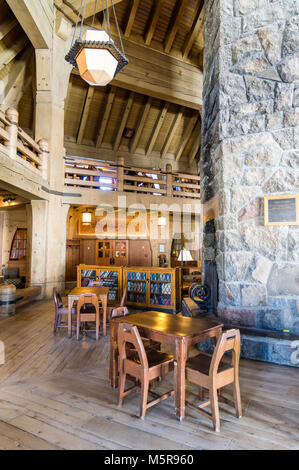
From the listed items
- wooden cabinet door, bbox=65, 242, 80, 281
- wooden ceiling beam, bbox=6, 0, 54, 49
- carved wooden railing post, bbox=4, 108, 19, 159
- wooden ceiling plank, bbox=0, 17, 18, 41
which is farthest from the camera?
wooden cabinet door, bbox=65, 242, 80, 281

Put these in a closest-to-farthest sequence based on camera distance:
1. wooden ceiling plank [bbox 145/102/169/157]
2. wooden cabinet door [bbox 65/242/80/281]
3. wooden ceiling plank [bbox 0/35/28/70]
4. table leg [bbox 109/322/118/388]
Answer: table leg [bbox 109/322/118/388] < wooden ceiling plank [bbox 0/35/28/70] < wooden cabinet door [bbox 65/242/80/281] < wooden ceiling plank [bbox 145/102/169/157]

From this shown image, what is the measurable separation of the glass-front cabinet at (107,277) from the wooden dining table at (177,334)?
12.8ft

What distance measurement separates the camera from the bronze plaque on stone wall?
3629mm

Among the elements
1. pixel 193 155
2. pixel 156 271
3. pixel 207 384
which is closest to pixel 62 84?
pixel 156 271

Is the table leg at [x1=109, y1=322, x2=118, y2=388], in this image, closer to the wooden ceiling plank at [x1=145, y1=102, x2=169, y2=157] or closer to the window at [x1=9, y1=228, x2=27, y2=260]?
the window at [x1=9, y1=228, x2=27, y2=260]

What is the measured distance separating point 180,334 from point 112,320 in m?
0.86

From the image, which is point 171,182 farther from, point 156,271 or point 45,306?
point 45,306

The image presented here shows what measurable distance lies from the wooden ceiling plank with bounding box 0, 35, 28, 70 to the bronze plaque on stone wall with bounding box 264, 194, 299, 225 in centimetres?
812

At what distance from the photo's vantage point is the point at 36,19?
6555 millimetres

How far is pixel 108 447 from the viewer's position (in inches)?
76.1

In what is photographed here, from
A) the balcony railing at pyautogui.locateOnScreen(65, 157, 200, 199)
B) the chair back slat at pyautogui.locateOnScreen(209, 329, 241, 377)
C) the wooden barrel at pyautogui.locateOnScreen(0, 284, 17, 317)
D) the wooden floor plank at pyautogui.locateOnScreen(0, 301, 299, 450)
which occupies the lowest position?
the wooden floor plank at pyautogui.locateOnScreen(0, 301, 299, 450)

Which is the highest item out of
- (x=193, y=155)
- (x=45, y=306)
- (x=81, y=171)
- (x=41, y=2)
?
(x=41, y=2)

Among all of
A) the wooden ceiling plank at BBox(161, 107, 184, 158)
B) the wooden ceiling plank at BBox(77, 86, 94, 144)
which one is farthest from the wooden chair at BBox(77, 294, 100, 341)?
the wooden ceiling plank at BBox(161, 107, 184, 158)

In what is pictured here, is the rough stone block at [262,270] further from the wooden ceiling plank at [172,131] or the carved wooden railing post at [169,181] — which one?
the wooden ceiling plank at [172,131]
